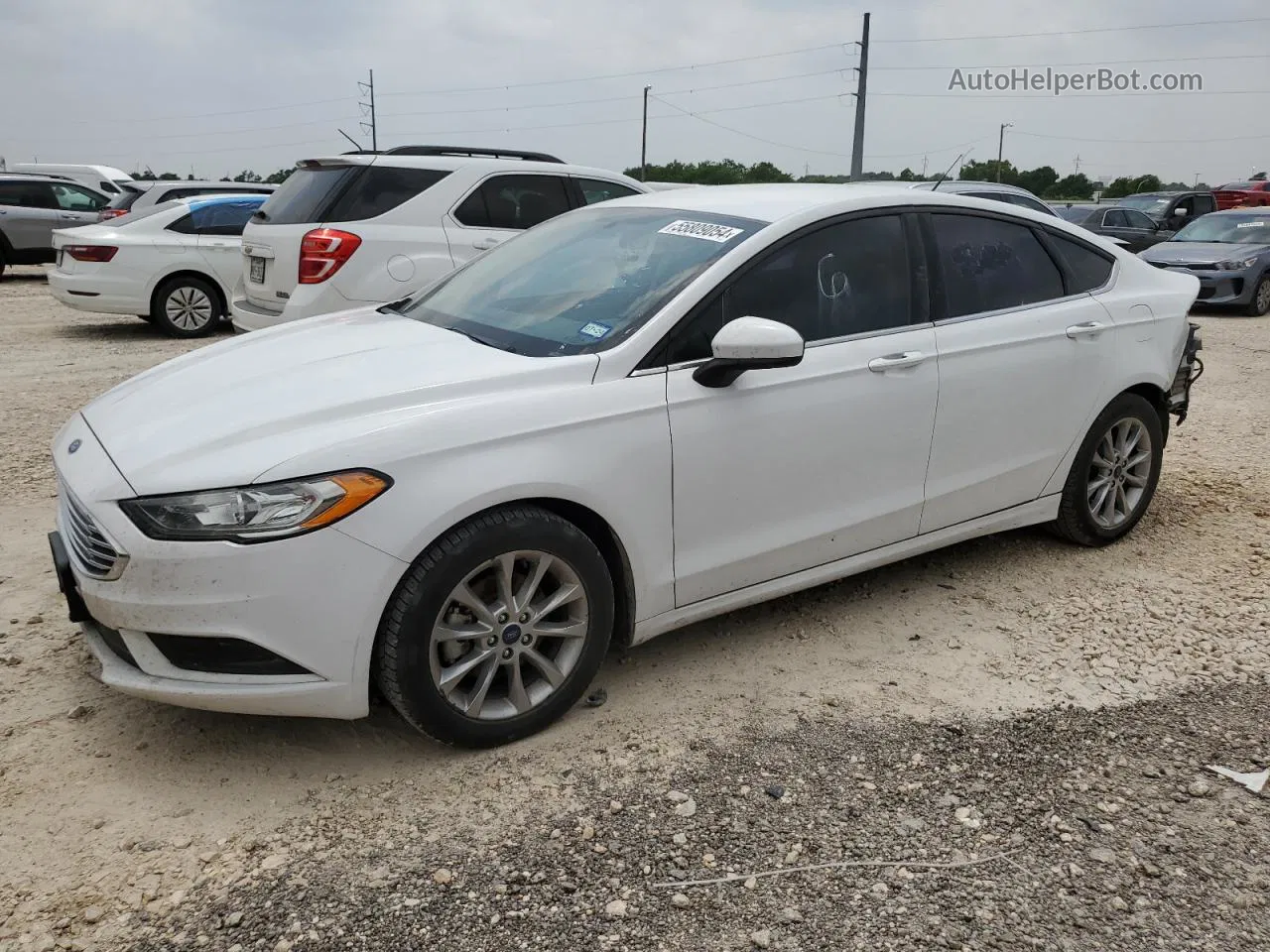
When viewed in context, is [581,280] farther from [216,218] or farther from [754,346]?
[216,218]

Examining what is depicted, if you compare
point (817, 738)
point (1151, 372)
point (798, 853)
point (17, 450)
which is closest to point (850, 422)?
point (817, 738)

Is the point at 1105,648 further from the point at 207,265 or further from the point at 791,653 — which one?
the point at 207,265

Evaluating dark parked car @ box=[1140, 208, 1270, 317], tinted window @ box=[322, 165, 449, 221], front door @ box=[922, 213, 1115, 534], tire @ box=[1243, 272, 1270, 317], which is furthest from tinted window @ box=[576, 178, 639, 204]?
tire @ box=[1243, 272, 1270, 317]

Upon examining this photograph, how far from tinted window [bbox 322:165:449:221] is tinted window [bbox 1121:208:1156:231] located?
52.3 ft

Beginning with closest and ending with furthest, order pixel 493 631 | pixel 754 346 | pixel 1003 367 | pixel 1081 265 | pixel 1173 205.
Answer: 1. pixel 493 631
2. pixel 754 346
3. pixel 1003 367
4. pixel 1081 265
5. pixel 1173 205

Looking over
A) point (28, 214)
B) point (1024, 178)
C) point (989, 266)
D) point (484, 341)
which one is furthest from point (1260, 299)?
point (1024, 178)

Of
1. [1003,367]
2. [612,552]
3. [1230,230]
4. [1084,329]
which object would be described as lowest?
[612,552]

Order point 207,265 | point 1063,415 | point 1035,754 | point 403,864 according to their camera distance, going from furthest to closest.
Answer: point 207,265 → point 1063,415 → point 1035,754 → point 403,864

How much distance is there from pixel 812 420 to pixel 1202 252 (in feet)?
43.0

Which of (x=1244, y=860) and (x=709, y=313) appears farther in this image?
(x=709, y=313)

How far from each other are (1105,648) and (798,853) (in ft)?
5.93

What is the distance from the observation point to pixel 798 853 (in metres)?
2.68

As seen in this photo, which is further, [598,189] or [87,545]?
[598,189]

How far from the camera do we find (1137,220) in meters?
19.2
